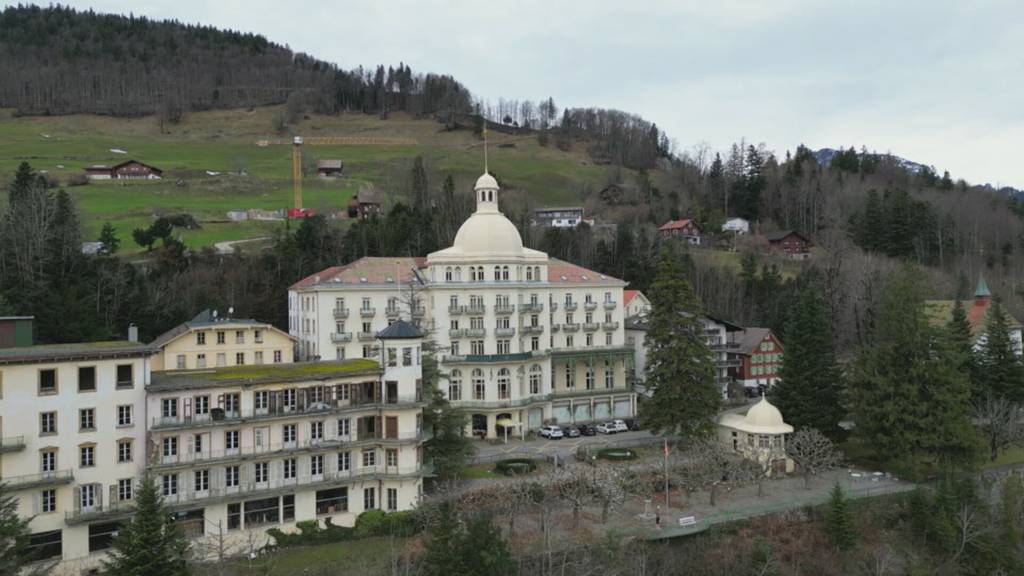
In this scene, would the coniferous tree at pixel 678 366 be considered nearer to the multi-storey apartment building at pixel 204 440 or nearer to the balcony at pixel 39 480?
the multi-storey apartment building at pixel 204 440

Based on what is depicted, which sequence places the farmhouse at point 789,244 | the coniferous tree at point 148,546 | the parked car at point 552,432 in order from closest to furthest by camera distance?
the coniferous tree at point 148,546 < the parked car at point 552,432 < the farmhouse at point 789,244

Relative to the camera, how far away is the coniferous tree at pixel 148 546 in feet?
84.9

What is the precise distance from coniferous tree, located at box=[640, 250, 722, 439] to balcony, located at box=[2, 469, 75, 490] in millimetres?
33114

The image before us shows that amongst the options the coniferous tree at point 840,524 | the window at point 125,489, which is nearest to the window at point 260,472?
the window at point 125,489

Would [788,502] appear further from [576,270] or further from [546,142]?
[546,142]

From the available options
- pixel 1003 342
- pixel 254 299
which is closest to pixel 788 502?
pixel 1003 342

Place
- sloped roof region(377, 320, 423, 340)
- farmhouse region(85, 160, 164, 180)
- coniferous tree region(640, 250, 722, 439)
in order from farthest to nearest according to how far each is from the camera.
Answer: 1. farmhouse region(85, 160, 164, 180)
2. coniferous tree region(640, 250, 722, 439)
3. sloped roof region(377, 320, 423, 340)

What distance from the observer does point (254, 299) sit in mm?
68125

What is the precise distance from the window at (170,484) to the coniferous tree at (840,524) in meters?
31.5

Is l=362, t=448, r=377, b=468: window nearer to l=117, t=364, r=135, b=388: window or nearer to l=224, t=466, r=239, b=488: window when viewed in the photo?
l=224, t=466, r=239, b=488: window

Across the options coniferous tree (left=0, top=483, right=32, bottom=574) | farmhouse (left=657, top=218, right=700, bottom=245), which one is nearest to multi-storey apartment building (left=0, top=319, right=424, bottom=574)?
coniferous tree (left=0, top=483, right=32, bottom=574)

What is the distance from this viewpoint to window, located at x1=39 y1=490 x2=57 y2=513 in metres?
32.3

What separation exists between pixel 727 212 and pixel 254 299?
3243 inches

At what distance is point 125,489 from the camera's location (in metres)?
34.4
